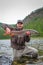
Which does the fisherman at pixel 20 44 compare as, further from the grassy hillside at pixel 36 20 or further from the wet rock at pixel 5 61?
the grassy hillside at pixel 36 20

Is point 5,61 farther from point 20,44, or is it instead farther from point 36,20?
point 36,20

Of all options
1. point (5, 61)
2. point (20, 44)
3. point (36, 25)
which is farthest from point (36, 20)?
point (5, 61)

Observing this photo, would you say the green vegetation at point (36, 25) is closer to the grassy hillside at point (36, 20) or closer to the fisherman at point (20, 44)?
the grassy hillside at point (36, 20)

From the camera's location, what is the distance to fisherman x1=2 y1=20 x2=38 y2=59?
1.75 m

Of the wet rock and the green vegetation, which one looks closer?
the wet rock

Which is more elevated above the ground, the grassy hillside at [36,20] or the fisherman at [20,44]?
the grassy hillside at [36,20]

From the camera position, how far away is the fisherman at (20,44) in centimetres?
175

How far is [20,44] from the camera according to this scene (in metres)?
1.87

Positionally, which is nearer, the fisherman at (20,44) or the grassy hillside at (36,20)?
the fisherman at (20,44)

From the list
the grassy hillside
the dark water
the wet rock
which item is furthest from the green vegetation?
the wet rock

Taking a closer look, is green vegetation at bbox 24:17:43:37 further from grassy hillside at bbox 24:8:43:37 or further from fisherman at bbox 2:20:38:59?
fisherman at bbox 2:20:38:59

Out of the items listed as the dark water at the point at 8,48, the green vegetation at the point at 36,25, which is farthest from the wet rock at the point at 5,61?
the green vegetation at the point at 36,25

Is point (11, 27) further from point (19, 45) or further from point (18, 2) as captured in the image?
point (18, 2)

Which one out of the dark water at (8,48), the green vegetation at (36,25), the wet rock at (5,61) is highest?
the green vegetation at (36,25)
